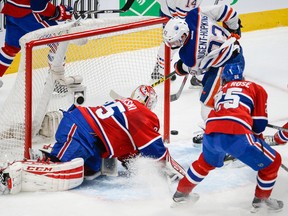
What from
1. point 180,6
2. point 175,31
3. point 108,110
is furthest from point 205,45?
point 180,6

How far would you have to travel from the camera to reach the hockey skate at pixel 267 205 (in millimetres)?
4020

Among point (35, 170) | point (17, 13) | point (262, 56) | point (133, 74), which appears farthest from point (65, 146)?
point (262, 56)

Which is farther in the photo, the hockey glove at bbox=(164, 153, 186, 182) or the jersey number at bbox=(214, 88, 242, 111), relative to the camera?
the hockey glove at bbox=(164, 153, 186, 182)

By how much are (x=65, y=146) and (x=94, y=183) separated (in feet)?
0.81

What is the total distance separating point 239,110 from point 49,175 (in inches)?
39.8

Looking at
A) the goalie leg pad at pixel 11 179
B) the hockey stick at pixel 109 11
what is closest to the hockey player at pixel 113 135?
the goalie leg pad at pixel 11 179

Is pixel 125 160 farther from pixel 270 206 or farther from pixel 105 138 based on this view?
pixel 270 206

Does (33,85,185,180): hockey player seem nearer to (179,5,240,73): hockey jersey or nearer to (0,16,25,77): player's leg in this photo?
(179,5,240,73): hockey jersey

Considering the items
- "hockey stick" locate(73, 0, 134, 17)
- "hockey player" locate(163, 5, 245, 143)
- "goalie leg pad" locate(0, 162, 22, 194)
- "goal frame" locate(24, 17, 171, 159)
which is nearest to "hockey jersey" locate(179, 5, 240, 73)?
"hockey player" locate(163, 5, 245, 143)

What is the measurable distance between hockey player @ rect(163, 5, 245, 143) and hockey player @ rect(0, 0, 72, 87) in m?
1.09

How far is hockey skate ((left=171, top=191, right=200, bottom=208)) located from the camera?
4078 millimetres

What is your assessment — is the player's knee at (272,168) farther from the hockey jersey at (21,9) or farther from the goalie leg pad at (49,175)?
the hockey jersey at (21,9)

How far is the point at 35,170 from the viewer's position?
4.24m

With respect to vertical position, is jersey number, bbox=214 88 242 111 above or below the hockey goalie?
above
